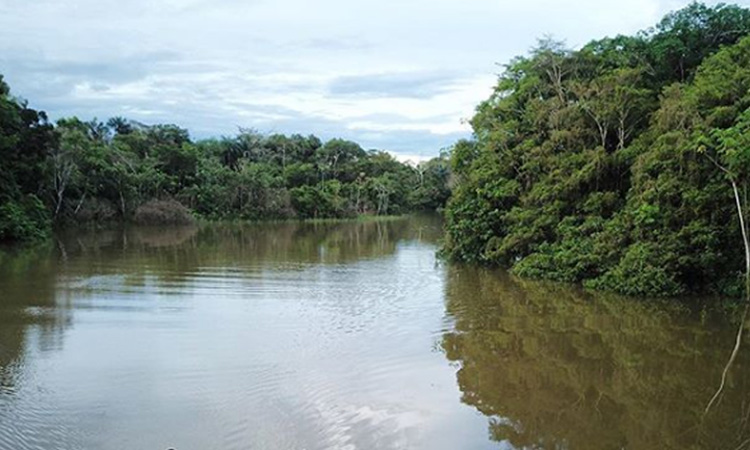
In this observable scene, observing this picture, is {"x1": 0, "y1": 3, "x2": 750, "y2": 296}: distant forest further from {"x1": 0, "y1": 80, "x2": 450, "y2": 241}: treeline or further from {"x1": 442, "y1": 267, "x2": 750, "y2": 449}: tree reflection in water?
{"x1": 442, "y1": 267, "x2": 750, "y2": 449}: tree reflection in water

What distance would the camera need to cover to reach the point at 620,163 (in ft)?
58.4

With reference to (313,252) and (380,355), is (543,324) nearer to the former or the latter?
(380,355)

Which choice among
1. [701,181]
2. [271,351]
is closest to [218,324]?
[271,351]

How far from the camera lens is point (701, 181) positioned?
1467 centimetres

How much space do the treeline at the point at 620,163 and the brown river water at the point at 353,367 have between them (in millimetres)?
1202

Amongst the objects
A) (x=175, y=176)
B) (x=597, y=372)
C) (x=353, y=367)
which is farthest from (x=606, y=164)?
(x=175, y=176)

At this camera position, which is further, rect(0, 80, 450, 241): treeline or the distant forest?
rect(0, 80, 450, 241): treeline

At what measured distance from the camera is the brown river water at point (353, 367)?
679cm

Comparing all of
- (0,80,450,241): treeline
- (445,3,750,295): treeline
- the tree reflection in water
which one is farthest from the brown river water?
(0,80,450,241): treeline

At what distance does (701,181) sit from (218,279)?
41.1ft

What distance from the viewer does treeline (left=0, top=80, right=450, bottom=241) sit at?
3012cm

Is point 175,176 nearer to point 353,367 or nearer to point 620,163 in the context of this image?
point 620,163

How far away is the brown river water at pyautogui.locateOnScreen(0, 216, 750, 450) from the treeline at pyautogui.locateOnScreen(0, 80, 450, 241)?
47.3 feet

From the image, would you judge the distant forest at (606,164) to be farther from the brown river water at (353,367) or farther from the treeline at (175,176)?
the brown river water at (353,367)
